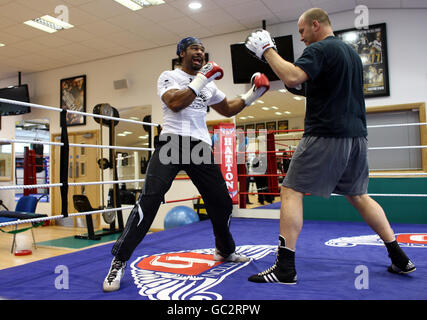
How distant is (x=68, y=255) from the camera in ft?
6.71

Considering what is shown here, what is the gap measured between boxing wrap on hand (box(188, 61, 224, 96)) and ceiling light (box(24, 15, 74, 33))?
13.2ft

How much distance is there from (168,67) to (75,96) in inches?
83.5

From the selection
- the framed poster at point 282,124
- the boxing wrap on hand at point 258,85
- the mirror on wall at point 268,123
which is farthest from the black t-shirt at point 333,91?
the framed poster at point 282,124

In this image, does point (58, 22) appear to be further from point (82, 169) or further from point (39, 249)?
point (39, 249)

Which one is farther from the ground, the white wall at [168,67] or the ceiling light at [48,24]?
the ceiling light at [48,24]

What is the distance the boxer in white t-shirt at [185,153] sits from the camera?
1505 mm

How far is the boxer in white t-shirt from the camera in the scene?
59.2 inches

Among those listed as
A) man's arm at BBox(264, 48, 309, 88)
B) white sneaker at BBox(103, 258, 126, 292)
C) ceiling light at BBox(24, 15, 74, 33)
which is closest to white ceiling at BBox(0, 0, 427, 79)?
ceiling light at BBox(24, 15, 74, 33)

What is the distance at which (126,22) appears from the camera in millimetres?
4691

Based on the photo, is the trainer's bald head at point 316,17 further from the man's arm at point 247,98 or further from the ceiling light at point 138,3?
the ceiling light at point 138,3

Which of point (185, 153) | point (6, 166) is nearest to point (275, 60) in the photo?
point (185, 153)

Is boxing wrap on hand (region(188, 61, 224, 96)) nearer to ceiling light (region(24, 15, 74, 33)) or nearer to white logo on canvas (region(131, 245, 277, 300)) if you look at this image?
white logo on canvas (region(131, 245, 277, 300))

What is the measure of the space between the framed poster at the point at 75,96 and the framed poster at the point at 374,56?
15.6 feet
